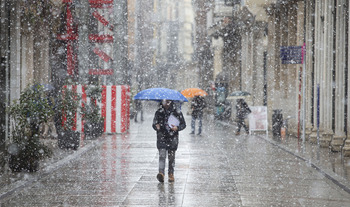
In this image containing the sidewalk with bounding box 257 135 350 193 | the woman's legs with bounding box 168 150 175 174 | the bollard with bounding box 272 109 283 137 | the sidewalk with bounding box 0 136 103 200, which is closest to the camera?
the sidewalk with bounding box 0 136 103 200

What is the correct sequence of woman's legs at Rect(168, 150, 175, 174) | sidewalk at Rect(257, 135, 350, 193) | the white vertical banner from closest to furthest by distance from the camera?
woman's legs at Rect(168, 150, 175, 174) < sidewalk at Rect(257, 135, 350, 193) < the white vertical banner

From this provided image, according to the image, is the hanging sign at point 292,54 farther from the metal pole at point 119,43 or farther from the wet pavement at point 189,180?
the metal pole at point 119,43

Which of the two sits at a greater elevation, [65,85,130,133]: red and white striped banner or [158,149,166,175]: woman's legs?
[65,85,130,133]: red and white striped banner

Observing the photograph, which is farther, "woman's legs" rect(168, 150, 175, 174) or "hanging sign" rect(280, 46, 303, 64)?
"hanging sign" rect(280, 46, 303, 64)

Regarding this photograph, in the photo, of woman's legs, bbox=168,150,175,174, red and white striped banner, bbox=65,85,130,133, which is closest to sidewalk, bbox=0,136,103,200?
woman's legs, bbox=168,150,175,174

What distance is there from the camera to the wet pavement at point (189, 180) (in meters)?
8.21

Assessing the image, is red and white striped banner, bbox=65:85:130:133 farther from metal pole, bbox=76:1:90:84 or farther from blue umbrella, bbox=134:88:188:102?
blue umbrella, bbox=134:88:188:102

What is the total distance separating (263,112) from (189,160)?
1049 centimetres

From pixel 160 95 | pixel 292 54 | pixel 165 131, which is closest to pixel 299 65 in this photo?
pixel 292 54

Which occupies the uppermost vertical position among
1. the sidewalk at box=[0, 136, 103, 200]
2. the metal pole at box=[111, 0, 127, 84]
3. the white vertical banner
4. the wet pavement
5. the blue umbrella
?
the metal pole at box=[111, 0, 127, 84]

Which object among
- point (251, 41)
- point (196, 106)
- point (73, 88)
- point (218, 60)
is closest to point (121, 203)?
point (73, 88)

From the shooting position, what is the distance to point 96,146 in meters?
17.3

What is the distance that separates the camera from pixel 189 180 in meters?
10.3

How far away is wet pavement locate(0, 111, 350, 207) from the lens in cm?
821
